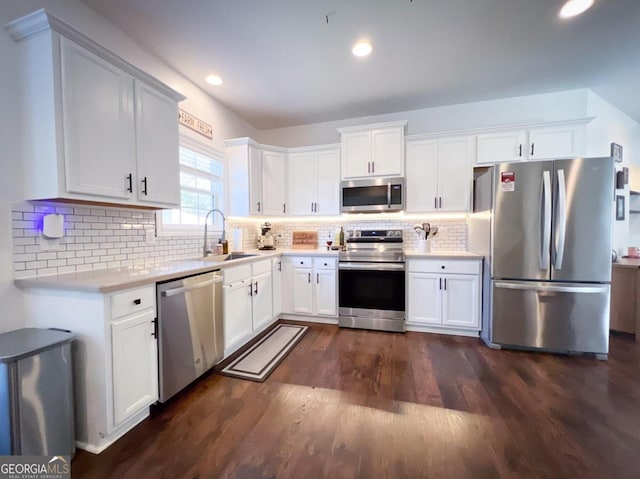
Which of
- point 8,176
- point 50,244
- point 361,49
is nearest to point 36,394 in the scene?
point 50,244

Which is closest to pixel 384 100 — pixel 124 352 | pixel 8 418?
pixel 124 352

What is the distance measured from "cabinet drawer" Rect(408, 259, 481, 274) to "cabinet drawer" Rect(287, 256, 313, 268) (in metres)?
1.25

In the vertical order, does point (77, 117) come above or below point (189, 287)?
above

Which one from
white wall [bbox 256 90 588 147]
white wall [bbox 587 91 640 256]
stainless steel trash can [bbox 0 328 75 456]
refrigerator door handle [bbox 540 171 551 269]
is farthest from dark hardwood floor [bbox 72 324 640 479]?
white wall [bbox 256 90 588 147]

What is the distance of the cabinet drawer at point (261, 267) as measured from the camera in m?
2.88

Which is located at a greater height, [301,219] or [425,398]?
[301,219]

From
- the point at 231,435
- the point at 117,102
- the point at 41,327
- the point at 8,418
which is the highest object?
the point at 117,102

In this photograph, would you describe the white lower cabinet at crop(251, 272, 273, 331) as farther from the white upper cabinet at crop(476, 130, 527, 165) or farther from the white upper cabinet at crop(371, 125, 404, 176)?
the white upper cabinet at crop(476, 130, 527, 165)

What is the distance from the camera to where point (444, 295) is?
3029mm

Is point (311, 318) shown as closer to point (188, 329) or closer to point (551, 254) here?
point (188, 329)

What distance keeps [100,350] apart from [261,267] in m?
1.70

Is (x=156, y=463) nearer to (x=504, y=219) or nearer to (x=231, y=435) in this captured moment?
(x=231, y=435)

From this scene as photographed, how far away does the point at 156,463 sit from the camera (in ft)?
4.51

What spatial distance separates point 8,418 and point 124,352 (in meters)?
0.46
